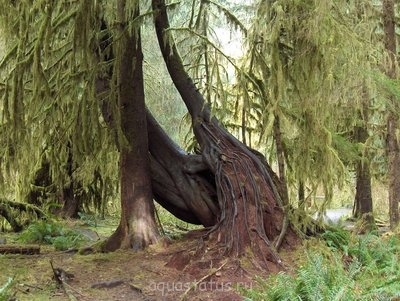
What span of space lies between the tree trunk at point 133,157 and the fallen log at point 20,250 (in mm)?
1195

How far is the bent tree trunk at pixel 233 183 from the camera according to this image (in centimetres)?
670

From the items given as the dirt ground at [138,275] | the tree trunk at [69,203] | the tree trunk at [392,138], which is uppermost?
the tree trunk at [392,138]

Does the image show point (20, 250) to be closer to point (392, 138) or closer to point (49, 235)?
point (49, 235)

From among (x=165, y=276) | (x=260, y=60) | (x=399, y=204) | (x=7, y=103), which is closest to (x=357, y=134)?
(x=399, y=204)

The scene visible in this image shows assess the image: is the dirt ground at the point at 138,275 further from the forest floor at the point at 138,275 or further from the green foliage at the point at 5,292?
the green foliage at the point at 5,292

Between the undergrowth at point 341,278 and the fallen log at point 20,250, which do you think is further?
the fallen log at point 20,250

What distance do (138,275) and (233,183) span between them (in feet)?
6.41

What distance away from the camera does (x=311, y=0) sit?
6.11 meters

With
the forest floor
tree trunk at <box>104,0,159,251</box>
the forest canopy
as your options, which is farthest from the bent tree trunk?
tree trunk at <box>104,0,159,251</box>

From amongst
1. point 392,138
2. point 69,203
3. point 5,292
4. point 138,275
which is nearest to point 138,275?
point 138,275

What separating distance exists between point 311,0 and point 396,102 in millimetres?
2814

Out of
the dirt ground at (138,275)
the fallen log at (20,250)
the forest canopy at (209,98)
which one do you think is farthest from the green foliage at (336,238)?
the fallen log at (20,250)

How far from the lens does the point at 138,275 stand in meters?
6.30

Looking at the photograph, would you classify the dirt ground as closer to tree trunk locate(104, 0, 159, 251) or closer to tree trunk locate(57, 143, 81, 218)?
tree trunk locate(104, 0, 159, 251)
